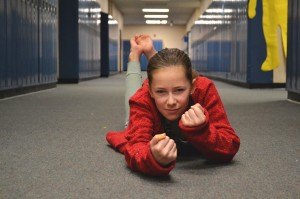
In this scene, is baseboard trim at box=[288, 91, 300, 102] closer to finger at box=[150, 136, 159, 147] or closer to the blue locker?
the blue locker

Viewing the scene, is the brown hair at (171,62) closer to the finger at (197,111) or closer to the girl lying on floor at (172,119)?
the girl lying on floor at (172,119)

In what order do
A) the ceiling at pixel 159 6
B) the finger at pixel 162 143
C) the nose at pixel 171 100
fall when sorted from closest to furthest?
the finger at pixel 162 143, the nose at pixel 171 100, the ceiling at pixel 159 6

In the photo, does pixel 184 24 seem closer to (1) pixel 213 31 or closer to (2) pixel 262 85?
(1) pixel 213 31

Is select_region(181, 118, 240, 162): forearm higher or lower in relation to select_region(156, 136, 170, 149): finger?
lower

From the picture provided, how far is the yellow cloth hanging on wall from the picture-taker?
8242 millimetres

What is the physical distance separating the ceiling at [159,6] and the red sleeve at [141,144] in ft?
61.2

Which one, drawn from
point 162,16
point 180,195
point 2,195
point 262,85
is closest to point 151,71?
point 180,195

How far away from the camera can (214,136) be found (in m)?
1.87

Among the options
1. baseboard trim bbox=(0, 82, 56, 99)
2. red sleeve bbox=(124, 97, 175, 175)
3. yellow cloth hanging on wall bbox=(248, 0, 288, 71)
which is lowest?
baseboard trim bbox=(0, 82, 56, 99)

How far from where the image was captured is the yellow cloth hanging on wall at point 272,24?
8242 mm

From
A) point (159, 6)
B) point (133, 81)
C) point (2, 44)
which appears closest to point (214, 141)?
point (133, 81)

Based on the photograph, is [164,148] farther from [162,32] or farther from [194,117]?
[162,32]

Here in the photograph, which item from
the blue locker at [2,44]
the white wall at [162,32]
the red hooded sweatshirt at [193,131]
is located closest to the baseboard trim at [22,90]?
the blue locker at [2,44]

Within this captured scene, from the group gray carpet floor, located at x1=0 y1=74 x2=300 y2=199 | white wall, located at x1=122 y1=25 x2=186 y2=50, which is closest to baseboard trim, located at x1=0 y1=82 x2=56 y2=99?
gray carpet floor, located at x1=0 y1=74 x2=300 y2=199
